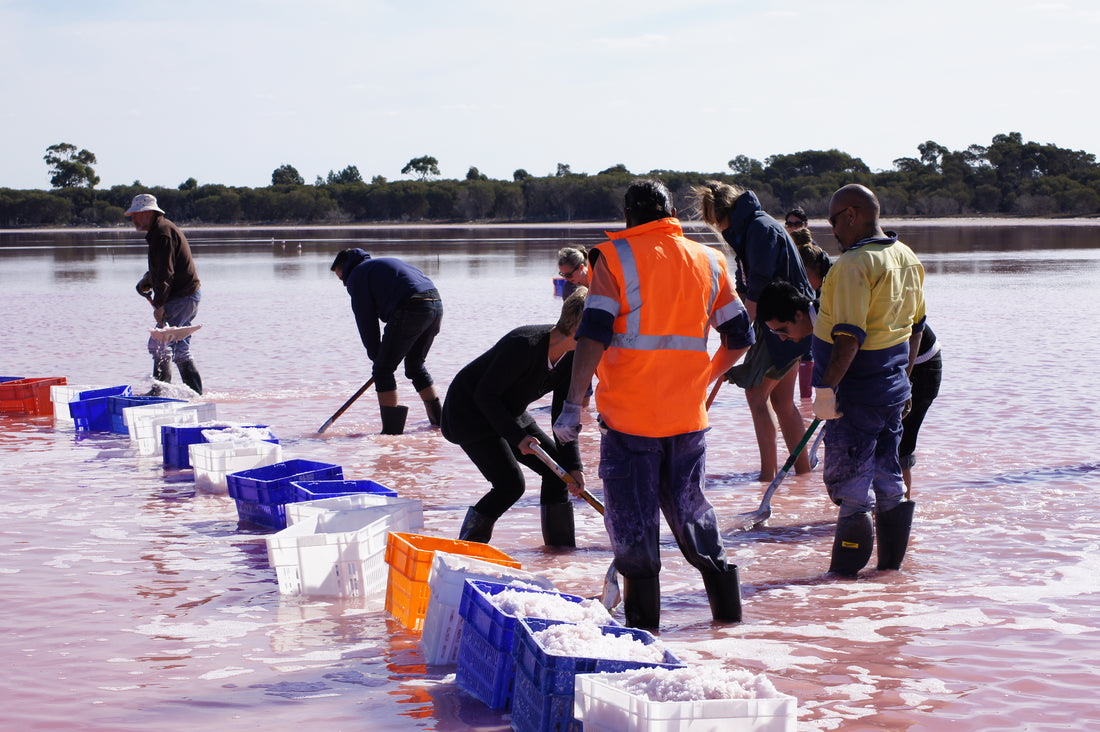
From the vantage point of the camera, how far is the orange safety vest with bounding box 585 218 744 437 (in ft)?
12.8

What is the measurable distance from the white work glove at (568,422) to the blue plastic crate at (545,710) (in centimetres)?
109

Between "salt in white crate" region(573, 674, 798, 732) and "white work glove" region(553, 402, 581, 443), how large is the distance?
4.53ft

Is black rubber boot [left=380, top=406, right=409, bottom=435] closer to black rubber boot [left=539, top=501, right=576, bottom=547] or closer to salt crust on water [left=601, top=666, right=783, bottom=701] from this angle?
black rubber boot [left=539, top=501, right=576, bottom=547]

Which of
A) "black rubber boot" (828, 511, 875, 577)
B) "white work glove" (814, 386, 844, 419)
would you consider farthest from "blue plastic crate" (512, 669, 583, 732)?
"black rubber boot" (828, 511, 875, 577)

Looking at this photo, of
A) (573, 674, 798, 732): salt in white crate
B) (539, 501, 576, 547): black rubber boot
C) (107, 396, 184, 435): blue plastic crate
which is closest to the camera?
(573, 674, 798, 732): salt in white crate

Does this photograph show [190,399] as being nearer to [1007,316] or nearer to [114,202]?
[1007,316]

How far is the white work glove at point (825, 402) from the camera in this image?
4676 millimetres

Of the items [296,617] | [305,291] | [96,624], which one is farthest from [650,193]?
[305,291]

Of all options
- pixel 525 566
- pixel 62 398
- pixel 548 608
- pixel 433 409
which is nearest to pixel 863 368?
pixel 525 566

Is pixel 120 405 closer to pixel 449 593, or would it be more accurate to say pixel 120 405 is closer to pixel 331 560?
pixel 331 560

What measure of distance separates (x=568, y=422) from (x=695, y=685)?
58.8 inches

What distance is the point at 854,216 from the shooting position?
15.8 ft

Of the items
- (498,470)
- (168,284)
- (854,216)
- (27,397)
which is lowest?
(27,397)

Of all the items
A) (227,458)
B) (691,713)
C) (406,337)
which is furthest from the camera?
(406,337)
